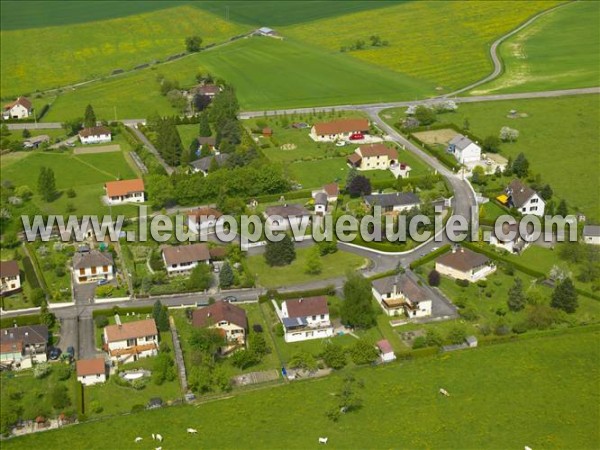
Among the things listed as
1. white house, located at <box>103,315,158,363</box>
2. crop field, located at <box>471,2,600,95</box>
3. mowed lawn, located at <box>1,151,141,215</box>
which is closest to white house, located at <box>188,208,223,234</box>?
mowed lawn, located at <box>1,151,141,215</box>

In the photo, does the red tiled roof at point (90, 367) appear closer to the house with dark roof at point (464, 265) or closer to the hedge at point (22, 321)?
the hedge at point (22, 321)

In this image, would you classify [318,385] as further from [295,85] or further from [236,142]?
[295,85]

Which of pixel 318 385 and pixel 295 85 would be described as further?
→ pixel 295 85

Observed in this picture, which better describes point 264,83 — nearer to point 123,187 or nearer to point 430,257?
point 123,187

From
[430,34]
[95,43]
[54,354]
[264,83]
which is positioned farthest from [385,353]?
[95,43]

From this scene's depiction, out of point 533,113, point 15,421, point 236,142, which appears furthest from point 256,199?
point 533,113

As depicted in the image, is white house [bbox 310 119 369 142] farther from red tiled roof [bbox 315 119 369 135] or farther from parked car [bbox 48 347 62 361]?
parked car [bbox 48 347 62 361]
